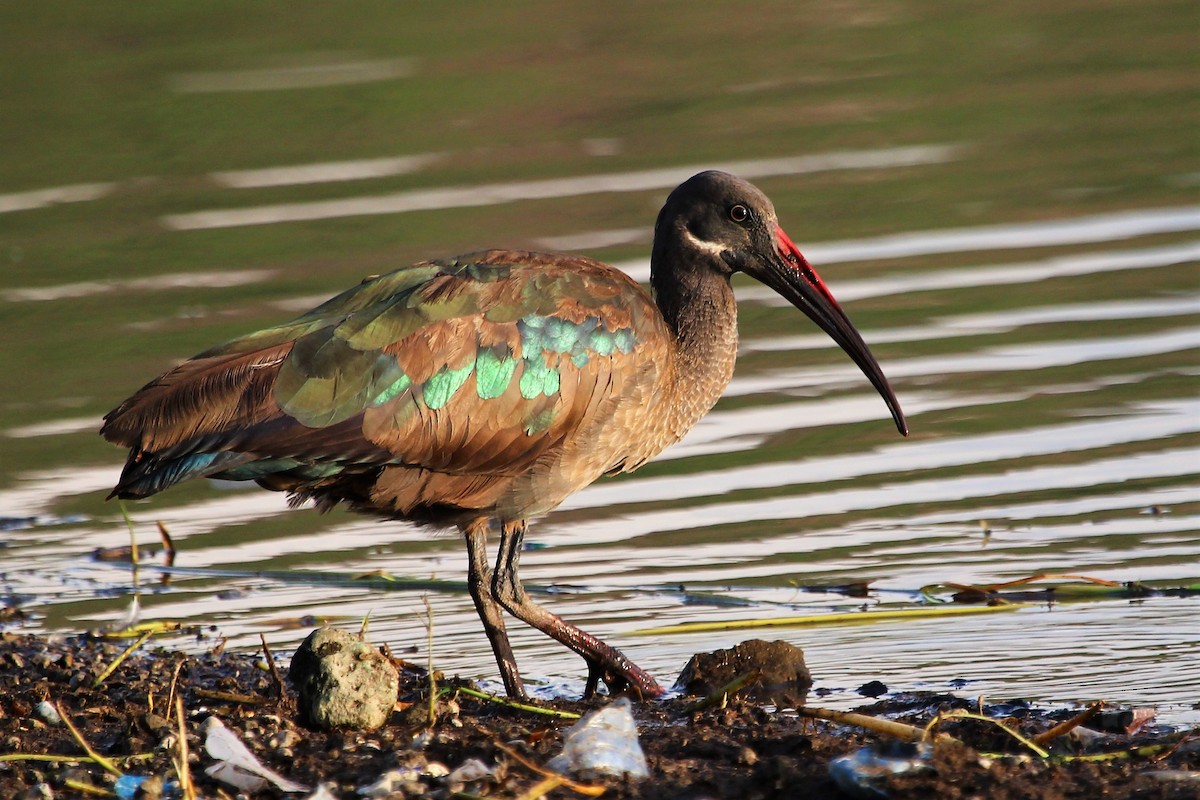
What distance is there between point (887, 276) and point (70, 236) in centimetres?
560

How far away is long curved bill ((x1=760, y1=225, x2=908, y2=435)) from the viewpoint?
23.5 ft

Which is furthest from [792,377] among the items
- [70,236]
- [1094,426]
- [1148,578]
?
[70,236]

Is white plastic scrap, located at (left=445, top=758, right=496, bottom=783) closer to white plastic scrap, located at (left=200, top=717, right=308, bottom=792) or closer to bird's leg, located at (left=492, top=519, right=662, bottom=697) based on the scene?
white plastic scrap, located at (left=200, top=717, right=308, bottom=792)

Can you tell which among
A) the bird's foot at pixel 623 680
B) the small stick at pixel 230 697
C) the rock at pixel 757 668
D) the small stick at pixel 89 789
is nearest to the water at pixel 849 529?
the rock at pixel 757 668

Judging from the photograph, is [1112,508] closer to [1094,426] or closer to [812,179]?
[1094,426]

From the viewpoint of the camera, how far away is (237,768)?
5.12m

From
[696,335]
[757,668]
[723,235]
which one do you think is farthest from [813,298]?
[757,668]

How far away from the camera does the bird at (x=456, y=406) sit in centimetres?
596

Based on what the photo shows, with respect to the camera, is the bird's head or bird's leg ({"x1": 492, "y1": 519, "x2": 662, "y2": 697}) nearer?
bird's leg ({"x1": 492, "y1": 519, "x2": 662, "y2": 697})

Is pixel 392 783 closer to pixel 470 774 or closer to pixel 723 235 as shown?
pixel 470 774

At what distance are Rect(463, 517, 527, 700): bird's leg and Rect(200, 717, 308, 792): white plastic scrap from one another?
1.28 metres

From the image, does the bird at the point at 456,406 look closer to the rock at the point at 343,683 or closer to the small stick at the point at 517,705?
the small stick at the point at 517,705

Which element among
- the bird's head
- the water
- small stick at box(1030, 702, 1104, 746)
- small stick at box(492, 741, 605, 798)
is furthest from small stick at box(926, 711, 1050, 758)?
the bird's head

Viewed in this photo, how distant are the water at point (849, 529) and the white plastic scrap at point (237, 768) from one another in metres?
1.56
